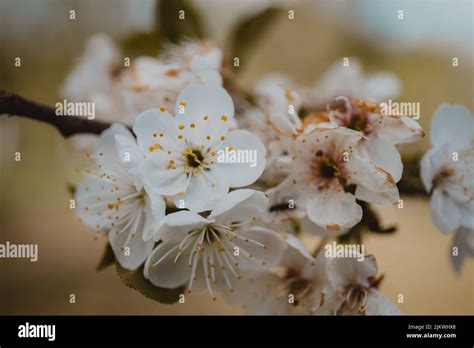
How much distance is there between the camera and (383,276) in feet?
2.12

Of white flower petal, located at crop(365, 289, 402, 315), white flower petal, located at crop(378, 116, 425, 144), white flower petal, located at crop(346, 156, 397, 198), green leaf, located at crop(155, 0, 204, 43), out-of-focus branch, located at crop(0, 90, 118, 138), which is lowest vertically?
white flower petal, located at crop(365, 289, 402, 315)

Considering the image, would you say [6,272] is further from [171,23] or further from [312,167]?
[312,167]

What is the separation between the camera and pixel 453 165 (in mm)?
679

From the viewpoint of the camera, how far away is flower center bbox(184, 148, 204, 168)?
2.02 feet

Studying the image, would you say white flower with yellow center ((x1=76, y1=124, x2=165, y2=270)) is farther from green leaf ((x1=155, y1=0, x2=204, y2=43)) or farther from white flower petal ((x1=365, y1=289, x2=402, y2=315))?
green leaf ((x1=155, y1=0, x2=204, y2=43))

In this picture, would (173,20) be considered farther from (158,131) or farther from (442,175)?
(442,175)

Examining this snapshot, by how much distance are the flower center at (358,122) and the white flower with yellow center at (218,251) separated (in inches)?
5.8

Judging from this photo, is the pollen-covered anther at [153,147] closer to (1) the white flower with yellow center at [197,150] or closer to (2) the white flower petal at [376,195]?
(1) the white flower with yellow center at [197,150]

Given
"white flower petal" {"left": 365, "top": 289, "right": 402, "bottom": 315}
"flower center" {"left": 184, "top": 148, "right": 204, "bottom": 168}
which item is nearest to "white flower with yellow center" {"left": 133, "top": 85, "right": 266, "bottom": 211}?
"flower center" {"left": 184, "top": 148, "right": 204, "bottom": 168}

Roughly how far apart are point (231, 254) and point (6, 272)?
1.73m

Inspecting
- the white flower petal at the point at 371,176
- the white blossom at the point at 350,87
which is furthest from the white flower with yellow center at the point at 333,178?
the white blossom at the point at 350,87

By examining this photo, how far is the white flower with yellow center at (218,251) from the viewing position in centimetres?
57

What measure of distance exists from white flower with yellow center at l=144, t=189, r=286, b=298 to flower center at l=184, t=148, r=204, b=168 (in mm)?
77
